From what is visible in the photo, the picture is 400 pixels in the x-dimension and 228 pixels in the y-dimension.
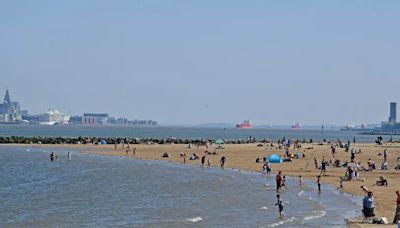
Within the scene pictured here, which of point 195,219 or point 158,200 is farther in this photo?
point 158,200

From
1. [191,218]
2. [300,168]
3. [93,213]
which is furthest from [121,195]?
[300,168]

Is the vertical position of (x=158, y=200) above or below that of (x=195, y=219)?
above

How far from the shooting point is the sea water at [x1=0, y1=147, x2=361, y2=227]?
2905 cm

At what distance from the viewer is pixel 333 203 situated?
3472cm

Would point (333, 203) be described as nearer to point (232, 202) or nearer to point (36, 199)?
point (232, 202)

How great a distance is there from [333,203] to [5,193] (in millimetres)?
17654

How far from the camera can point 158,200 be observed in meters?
36.1

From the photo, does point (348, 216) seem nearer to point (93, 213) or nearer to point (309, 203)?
point (309, 203)

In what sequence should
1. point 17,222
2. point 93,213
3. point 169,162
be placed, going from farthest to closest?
point 169,162 → point 93,213 → point 17,222

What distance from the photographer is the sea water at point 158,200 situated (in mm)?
29047

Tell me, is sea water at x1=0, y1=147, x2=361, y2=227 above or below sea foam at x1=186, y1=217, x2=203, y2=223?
above

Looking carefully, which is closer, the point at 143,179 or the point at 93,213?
the point at 93,213

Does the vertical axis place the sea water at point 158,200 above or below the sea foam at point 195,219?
above

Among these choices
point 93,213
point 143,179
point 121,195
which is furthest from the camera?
point 143,179
